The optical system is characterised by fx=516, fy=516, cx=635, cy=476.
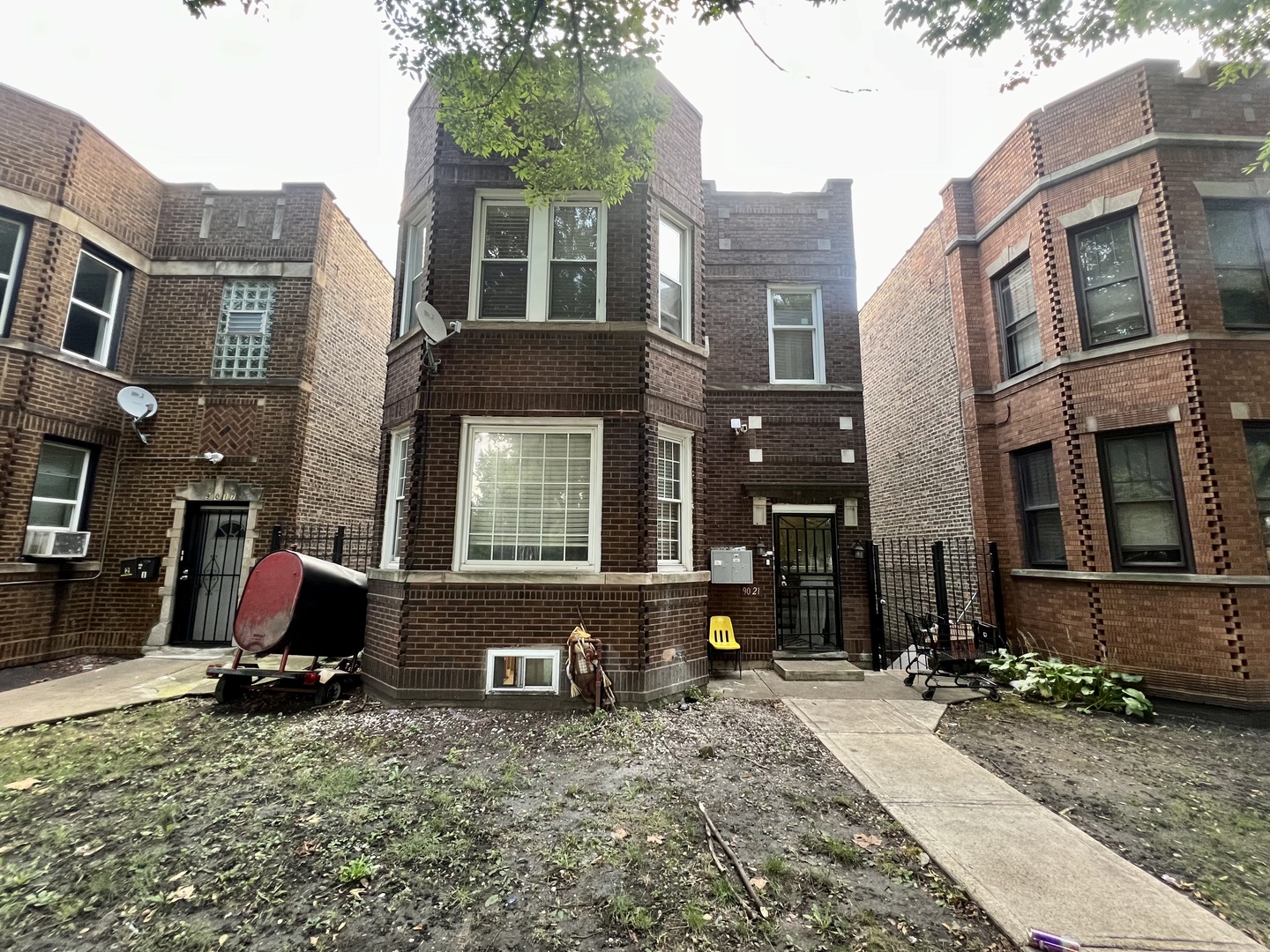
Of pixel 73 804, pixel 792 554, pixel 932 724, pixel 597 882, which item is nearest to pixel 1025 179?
pixel 792 554

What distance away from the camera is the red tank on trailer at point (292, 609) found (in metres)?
6.05

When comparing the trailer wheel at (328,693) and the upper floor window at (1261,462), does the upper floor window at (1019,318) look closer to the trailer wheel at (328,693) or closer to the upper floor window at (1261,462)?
the upper floor window at (1261,462)

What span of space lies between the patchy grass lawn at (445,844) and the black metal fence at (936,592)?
12.5 feet

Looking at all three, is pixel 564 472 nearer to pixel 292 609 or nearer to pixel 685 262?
pixel 292 609

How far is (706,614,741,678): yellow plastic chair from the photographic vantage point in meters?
7.77

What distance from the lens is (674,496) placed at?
7.24 meters

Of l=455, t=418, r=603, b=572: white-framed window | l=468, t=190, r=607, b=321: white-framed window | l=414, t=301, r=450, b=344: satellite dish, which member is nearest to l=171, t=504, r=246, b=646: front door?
l=455, t=418, r=603, b=572: white-framed window

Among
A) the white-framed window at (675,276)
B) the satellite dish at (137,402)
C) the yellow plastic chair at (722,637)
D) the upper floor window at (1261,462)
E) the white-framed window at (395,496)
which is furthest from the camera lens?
the satellite dish at (137,402)

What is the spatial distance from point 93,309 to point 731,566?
38.3 feet

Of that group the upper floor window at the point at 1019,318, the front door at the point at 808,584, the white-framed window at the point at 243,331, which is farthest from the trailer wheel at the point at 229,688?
the upper floor window at the point at 1019,318

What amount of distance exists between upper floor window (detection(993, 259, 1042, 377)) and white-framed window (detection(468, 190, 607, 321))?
23.2ft

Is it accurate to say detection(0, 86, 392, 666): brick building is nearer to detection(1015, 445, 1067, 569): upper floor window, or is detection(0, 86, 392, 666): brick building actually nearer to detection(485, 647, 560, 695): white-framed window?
detection(485, 647, 560, 695): white-framed window

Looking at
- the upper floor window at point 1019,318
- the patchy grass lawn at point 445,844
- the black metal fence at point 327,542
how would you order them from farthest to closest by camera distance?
the black metal fence at point 327,542 → the upper floor window at point 1019,318 → the patchy grass lawn at point 445,844

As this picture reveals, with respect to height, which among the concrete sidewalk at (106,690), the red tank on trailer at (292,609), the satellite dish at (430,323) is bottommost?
the concrete sidewalk at (106,690)
